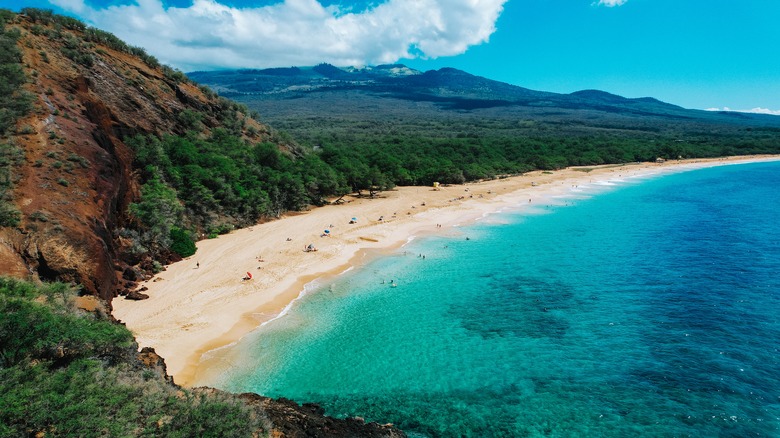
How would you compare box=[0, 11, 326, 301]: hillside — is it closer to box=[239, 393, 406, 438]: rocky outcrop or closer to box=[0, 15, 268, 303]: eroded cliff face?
box=[0, 15, 268, 303]: eroded cliff face

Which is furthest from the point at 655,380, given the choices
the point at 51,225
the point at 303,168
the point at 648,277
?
the point at 303,168

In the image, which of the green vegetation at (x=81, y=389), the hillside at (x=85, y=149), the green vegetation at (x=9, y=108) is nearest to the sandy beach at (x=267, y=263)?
the hillside at (x=85, y=149)

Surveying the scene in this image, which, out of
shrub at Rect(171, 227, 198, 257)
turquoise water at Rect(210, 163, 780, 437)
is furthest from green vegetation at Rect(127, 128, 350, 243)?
turquoise water at Rect(210, 163, 780, 437)

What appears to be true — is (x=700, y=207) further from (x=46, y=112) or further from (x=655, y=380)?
(x=46, y=112)

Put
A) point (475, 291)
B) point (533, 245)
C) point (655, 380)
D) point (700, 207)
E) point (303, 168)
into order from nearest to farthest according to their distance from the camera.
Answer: point (655, 380), point (475, 291), point (533, 245), point (303, 168), point (700, 207)

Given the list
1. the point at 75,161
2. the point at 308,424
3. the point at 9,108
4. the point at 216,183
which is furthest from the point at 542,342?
the point at 216,183

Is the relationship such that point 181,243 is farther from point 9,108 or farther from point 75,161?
point 9,108
